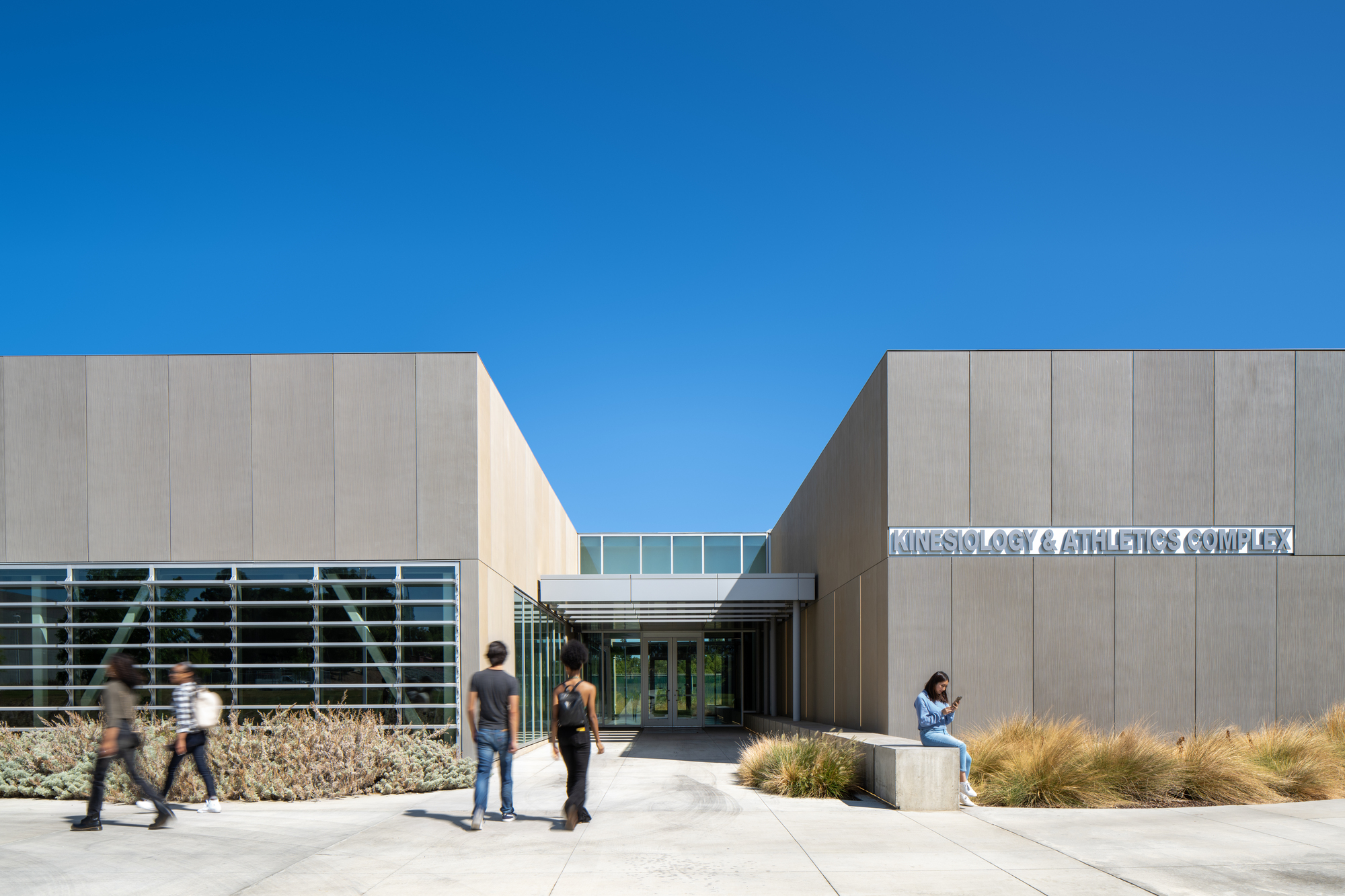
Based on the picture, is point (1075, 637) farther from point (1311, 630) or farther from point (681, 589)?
point (681, 589)

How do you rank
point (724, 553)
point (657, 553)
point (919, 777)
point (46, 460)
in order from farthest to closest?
point (724, 553), point (657, 553), point (46, 460), point (919, 777)

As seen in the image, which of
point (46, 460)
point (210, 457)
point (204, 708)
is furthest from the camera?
point (46, 460)

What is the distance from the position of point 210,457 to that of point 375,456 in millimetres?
2547

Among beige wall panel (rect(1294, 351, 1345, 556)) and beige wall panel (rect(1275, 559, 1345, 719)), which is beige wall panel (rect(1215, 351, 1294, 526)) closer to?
beige wall panel (rect(1294, 351, 1345, 556))

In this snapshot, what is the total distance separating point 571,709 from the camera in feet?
32.5

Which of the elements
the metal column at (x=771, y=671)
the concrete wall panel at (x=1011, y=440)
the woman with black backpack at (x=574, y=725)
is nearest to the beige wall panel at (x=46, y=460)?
the woman with black backpack at (x=574, y=725)

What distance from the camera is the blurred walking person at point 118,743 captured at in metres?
9.96

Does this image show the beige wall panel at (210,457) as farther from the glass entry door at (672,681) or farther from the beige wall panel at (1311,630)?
the glass entry door at (672,681)

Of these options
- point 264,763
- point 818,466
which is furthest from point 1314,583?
point 264,763

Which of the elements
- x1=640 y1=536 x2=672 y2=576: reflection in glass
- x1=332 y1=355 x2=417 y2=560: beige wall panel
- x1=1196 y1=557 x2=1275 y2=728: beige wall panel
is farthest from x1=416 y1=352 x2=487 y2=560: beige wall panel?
x1=640 y1=536 x2=672 y2=576: reflection in glass

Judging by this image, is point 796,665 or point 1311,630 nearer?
point 1311,630

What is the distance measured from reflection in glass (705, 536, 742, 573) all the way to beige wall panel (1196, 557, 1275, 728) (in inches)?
992

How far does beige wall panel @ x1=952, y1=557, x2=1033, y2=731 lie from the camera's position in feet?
48.4

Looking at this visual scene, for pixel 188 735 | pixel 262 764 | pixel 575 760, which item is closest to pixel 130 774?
pixel 188 735
